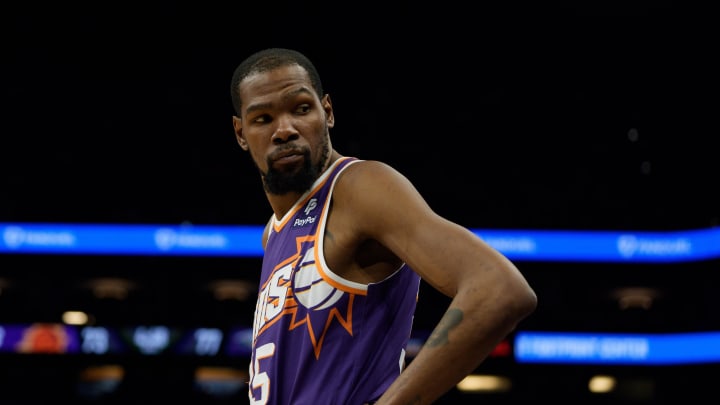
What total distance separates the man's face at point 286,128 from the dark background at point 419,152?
335 inches

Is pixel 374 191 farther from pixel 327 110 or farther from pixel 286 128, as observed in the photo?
pixel 327 110

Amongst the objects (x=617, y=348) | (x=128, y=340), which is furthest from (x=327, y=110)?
(x=617, y=348)

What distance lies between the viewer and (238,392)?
11984 mm

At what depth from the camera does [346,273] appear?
5.72 feet

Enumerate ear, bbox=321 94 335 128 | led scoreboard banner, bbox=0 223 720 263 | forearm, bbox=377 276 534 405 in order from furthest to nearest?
led scoreboard banner, bbox=0 223 720 263
ear, bbox=321 94 335 128
forearm, bbox=377 276 534 405

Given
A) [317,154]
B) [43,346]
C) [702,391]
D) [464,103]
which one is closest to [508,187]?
[464,103]

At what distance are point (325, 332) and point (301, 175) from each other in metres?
0.41

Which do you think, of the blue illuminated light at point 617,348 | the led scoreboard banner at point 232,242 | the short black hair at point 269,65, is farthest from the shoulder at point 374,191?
the blue illuminated light at point 617,348

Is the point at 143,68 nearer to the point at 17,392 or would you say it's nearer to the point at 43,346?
the point at 43,346

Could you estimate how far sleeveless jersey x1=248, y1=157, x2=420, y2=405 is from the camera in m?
1.70

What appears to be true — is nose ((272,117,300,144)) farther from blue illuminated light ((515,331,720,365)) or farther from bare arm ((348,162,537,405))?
blue illuminated light ((515,331,720,365))

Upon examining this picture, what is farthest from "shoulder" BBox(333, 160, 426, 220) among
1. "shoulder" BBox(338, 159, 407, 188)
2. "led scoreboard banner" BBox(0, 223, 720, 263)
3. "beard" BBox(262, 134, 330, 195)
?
"led scoreboard banner" BBox(0, 223, 720, 263)

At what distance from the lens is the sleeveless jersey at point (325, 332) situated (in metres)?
1.70

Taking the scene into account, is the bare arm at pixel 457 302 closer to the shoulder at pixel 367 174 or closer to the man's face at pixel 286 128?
the shoulder at pixel 367 174
